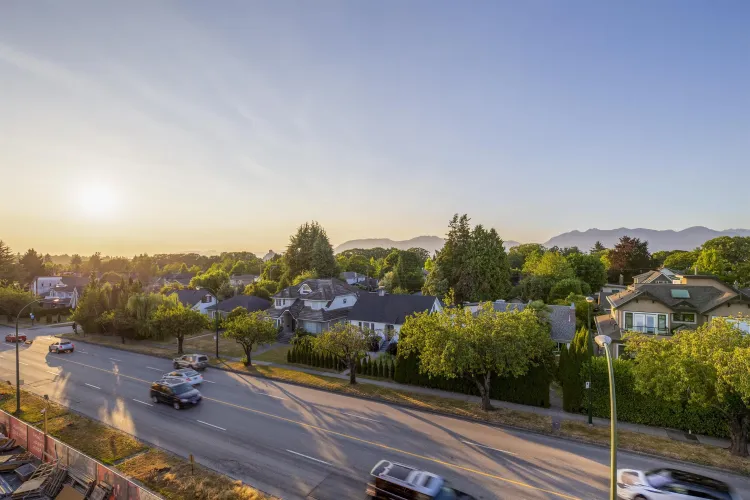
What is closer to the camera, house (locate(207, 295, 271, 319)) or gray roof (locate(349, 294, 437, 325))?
gray roof (locate(349, 294, 437, 325))

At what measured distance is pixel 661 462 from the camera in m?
18.7

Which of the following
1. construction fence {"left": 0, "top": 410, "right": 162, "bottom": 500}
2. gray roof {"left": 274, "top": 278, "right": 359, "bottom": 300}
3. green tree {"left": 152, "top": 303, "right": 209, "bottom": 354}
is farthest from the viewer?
gray roof {"left": 274, "top": 278, "right": 359, "bottom": 300}

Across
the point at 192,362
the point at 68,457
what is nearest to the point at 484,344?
the point at 68,457

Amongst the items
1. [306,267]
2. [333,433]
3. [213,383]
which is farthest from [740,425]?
[306,267]

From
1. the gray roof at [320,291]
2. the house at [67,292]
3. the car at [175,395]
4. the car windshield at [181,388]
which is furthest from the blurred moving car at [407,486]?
the house at [67,292]

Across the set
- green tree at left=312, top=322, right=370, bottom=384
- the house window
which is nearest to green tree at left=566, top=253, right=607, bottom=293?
the house window

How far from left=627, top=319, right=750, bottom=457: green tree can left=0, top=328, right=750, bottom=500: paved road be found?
3304mm

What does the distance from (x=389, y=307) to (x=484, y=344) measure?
24506 millimetres

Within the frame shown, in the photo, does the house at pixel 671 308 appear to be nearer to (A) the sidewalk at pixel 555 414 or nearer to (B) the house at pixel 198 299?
(A) the sidewalk at pixel 555 414

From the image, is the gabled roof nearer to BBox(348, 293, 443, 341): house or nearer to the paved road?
BBox(348, 293, 443, 341): house

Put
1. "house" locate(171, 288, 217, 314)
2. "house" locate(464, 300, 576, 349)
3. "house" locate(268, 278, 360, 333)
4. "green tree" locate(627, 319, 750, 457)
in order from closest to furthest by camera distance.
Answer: "green tree" locate(627, 319, 750, 457), "house" locate(464, 300, 576, 349), "house" locate(268, 278, 360, 333), "house" locate(171, 288, 217, 314)

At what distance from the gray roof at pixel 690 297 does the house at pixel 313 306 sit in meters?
34.1

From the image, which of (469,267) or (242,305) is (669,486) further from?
(242,305)

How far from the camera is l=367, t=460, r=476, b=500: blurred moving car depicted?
13750 mm
